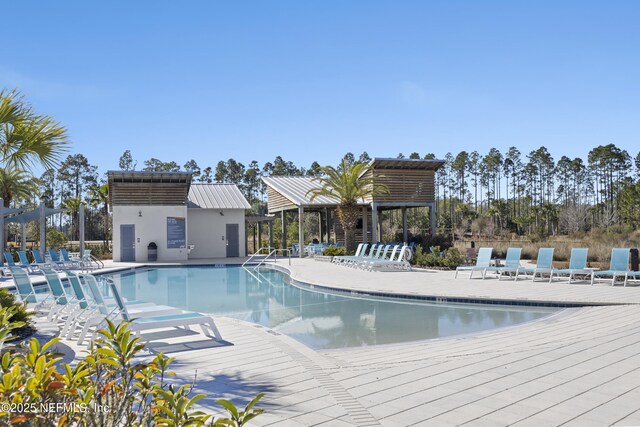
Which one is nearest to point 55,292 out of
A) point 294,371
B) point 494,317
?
point 294,371

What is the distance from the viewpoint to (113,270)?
20266mm

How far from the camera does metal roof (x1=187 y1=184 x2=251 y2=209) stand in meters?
27.4

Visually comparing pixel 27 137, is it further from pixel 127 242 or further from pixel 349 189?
pixel 127 242

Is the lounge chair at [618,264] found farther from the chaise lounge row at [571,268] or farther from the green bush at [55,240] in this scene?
the green bush at [55,240]

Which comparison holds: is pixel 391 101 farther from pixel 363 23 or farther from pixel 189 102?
pixel 189 102

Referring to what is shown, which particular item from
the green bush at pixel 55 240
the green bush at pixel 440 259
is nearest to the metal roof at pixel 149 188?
the green bush at pixel 55 240

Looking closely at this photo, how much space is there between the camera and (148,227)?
2541 cm

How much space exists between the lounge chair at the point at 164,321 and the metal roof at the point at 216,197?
20.5 metres

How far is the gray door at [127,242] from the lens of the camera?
82.4ft

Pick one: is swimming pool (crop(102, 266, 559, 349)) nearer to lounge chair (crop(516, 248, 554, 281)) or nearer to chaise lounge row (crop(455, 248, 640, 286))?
chaise lounge row (crop(455, 248, 640, 286))

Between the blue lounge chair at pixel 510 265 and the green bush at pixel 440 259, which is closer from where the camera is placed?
the blue lounge chair at pixel 510 265

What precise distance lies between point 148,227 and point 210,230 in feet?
11.0

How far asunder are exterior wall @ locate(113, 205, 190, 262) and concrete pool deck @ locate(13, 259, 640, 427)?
18.7 meters

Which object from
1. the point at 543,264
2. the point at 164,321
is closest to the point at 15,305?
the point at 164,321
